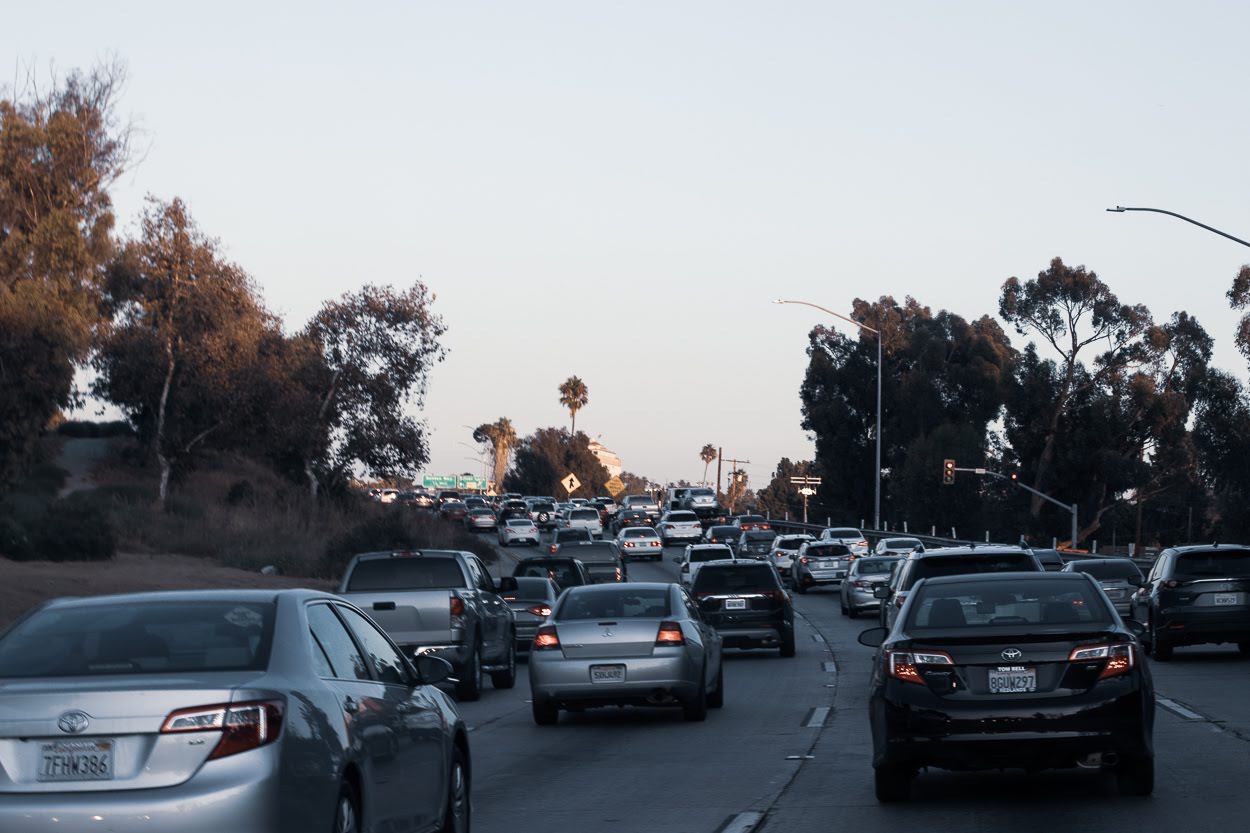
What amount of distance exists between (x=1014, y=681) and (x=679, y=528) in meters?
62.1

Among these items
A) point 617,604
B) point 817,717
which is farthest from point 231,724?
point 817,717

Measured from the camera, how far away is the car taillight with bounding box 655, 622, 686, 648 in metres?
17.9

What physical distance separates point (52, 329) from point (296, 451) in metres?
26.4

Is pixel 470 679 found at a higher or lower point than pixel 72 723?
lower

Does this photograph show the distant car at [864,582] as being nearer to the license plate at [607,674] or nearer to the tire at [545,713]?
the tire at [545,713]

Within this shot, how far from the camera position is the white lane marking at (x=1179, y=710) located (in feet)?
56.6

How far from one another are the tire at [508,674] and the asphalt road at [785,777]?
5.18 ft

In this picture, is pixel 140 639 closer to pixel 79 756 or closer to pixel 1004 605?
pixel 79 756

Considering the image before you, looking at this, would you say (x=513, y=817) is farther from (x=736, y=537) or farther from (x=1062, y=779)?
(x=736, y=537)

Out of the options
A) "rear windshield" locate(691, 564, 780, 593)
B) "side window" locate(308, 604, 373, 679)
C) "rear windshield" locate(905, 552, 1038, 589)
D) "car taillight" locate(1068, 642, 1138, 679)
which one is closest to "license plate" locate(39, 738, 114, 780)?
"side window" locate(308, 604, 373, 679)

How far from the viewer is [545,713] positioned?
719 inches

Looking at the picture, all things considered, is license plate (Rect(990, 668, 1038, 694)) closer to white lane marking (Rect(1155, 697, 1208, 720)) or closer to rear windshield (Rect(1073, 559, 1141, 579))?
white lane marking (Rect(1155, 697, 1208, 720))

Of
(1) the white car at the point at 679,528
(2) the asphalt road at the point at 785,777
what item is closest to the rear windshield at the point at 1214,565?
(2) the asphalt road at the point at 785,777

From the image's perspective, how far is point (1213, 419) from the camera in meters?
74.7
